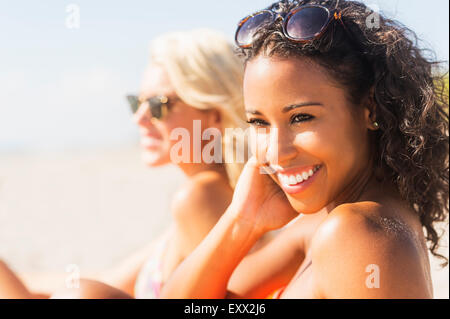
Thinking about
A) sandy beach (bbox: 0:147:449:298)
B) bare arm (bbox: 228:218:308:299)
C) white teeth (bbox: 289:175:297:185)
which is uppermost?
white teeth (bbox: 289:175:297:185)

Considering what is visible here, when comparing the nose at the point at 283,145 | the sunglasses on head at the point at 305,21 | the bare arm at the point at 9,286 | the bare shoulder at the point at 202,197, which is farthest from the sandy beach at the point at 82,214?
the bare arm at the point at 9,286

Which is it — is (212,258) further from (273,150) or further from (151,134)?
(151,134)

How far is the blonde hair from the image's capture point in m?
2.54

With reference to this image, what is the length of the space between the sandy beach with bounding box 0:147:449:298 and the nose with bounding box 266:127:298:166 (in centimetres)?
148

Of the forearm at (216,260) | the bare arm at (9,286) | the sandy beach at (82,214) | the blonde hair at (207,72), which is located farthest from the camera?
the sandy beach at (82,214)

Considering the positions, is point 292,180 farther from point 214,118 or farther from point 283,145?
point 214,118

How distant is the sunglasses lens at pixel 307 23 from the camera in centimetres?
148

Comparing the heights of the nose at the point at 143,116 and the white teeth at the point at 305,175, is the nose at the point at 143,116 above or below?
above

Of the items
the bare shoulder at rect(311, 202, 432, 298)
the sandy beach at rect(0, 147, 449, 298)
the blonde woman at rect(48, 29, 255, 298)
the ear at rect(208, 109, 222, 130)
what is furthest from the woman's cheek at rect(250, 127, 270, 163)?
the sandy beach at rect(0, 147, 449, 298)

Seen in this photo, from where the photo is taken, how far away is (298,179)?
153 centimetres

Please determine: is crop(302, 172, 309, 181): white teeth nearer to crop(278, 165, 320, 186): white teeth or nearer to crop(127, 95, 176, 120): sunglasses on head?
crop(278, 165, 320, 186): white teeth

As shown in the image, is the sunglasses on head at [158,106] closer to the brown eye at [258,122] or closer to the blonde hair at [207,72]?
the blonde hair at [207,72]

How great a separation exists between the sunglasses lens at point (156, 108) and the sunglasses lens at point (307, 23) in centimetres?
122

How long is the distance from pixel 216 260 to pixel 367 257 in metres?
0.71
